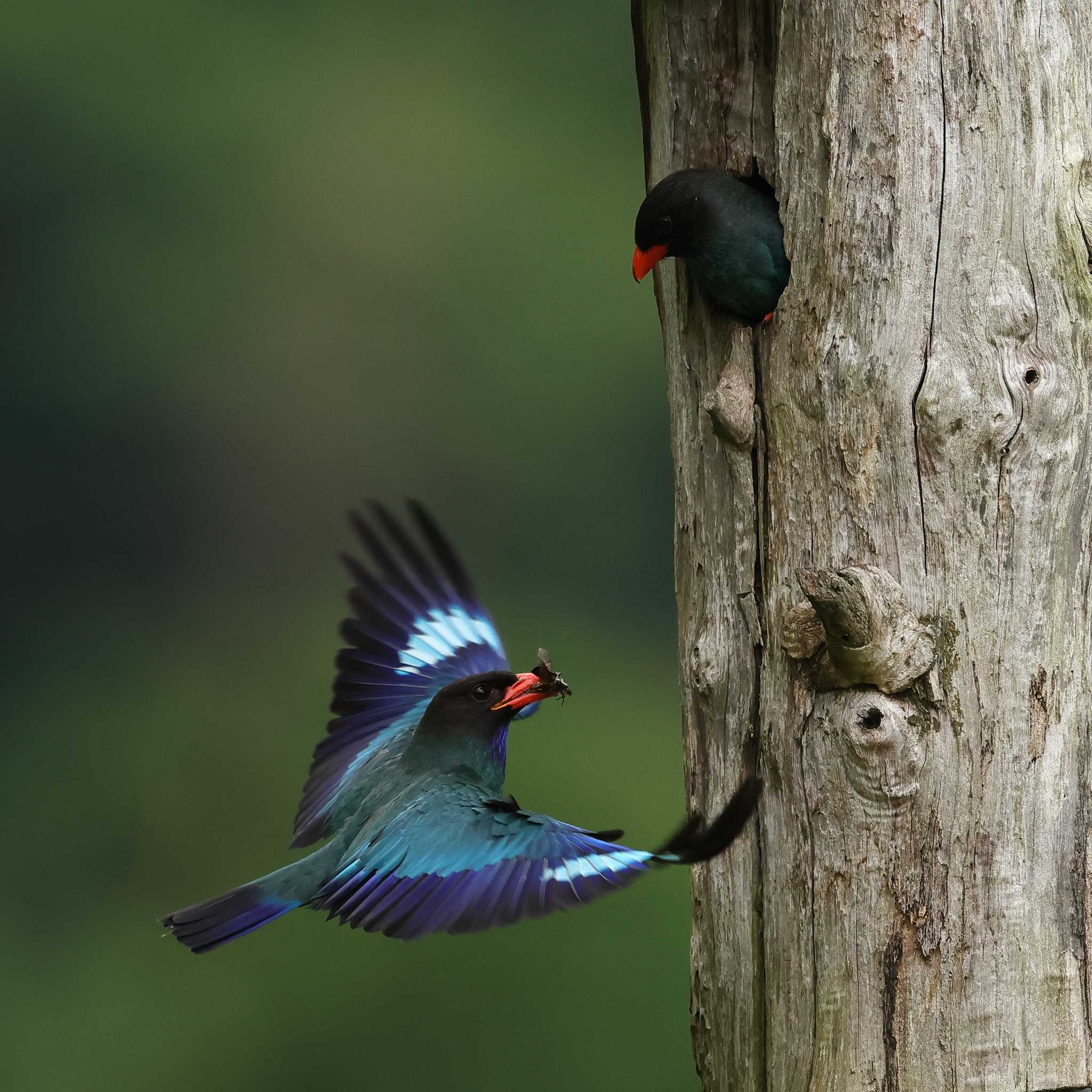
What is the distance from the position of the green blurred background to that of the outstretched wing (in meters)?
7.88

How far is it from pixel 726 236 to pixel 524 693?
3.80ft

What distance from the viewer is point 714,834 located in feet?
8.98

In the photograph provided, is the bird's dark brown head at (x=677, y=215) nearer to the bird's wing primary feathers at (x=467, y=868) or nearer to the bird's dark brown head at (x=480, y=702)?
the bird's dark brown head at (x=480, y=702)

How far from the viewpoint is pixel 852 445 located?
10.2ft

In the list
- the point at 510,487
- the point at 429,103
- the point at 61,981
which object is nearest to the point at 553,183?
the point at 429,103

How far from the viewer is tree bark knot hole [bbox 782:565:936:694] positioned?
290cm

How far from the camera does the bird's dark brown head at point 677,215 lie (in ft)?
11.2

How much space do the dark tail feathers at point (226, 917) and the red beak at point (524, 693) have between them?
0.64 meters

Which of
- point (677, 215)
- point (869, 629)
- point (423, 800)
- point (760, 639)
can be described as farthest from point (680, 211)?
point (423, 800)

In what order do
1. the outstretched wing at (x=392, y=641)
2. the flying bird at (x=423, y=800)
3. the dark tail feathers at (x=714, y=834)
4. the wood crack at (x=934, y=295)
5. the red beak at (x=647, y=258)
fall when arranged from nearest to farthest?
the dark tail feathers at (x=714, y=834), the wood crack at (x=934, y=295), the flying bird at (x=423, y=800), the red beak at (x=647, y=258), the outstretched wing at (x=392, y=641)

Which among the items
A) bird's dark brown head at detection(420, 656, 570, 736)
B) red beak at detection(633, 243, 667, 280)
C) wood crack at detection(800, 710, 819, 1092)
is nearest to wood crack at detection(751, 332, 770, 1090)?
wood crack at detection(800, 710, 819, 1092)

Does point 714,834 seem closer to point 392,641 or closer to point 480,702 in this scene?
point 480,702

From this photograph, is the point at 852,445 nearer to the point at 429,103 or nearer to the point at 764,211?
the point at 764,211

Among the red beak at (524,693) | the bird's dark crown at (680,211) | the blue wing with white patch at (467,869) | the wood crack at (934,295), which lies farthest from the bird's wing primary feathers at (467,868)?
the bird's dark crown at (680,211)
